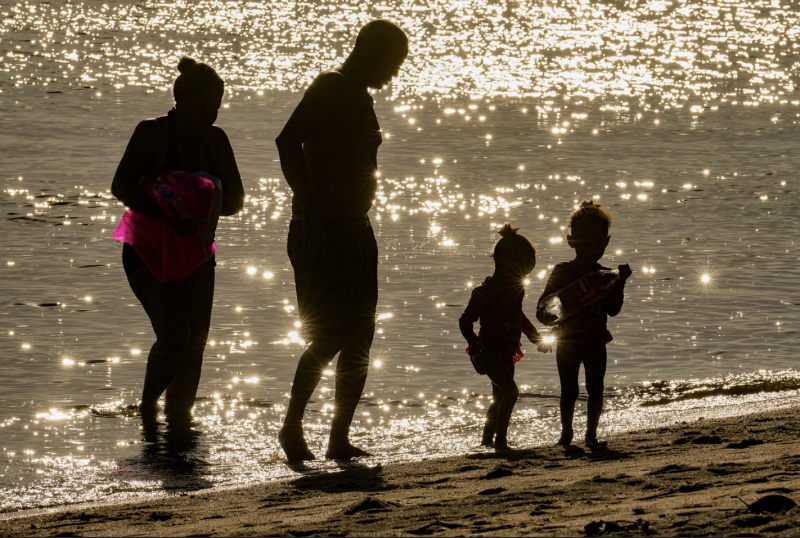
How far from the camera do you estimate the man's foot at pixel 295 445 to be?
5.83 meters

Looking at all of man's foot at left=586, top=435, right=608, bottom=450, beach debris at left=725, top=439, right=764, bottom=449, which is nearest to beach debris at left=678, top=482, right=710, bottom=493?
beach debris at left=725, top=439, right=764, bottom=449

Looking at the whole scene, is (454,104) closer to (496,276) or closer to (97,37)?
(97,37)

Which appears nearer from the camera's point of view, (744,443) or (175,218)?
(744,443)

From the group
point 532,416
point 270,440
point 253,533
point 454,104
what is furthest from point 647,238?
point 454,104

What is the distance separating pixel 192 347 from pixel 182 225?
0.66 meters

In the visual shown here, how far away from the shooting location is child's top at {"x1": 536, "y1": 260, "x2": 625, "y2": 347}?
597 centimetres

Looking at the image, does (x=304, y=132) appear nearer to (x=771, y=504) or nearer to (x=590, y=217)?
(x=590, y=217)

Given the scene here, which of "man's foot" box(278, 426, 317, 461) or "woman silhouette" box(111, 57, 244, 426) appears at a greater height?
"woman silhouette" box(111, 57, 244, 426)

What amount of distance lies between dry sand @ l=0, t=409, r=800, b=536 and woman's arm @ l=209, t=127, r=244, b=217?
4.74 ft

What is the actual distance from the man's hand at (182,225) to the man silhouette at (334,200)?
1.68 ft

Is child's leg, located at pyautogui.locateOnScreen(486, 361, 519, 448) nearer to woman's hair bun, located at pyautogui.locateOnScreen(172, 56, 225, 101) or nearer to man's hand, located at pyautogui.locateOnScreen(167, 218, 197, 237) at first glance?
man's hand, located at pyautogui.locateOnScreen(167, 218, 197, 237)

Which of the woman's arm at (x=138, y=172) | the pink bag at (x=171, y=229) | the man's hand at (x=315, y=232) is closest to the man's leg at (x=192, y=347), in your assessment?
the pink bag at (x=171, y=229)

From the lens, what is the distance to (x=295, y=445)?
19.1 ft

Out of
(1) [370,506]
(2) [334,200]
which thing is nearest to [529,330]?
(2) [334,200]
